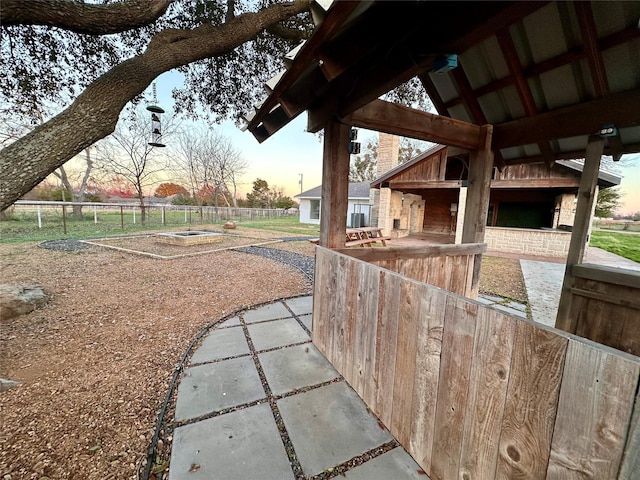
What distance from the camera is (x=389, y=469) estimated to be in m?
1.50

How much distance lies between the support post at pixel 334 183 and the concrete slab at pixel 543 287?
3.34 meters

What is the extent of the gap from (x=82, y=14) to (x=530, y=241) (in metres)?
12.5

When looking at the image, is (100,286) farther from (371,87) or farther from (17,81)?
(371,87)

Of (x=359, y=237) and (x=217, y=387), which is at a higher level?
(x=359, y=237)

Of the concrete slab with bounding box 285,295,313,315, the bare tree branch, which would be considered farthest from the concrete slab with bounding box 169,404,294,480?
the bare tree branch

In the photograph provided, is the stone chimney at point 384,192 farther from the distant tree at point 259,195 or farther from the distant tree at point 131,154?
the distant tree at point 259,195

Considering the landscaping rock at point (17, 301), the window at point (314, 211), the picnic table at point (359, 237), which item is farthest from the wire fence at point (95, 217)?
the picnic table at point (359, 237)

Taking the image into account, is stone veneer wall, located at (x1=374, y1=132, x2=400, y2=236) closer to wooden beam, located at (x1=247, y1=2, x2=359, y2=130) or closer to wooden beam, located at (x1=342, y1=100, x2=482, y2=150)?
wooden beam, located at (x1=342, y1=100, x2=482, y2=150)

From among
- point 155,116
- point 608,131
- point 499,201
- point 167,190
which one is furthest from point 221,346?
point 167,190

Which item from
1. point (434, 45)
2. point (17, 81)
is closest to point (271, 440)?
point (434, 45)

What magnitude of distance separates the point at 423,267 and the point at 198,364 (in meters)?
2.67

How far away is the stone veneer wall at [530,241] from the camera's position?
8.91 metres

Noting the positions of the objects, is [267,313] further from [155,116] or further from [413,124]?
[155,116]

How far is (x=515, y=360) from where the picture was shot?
3.26 ft
